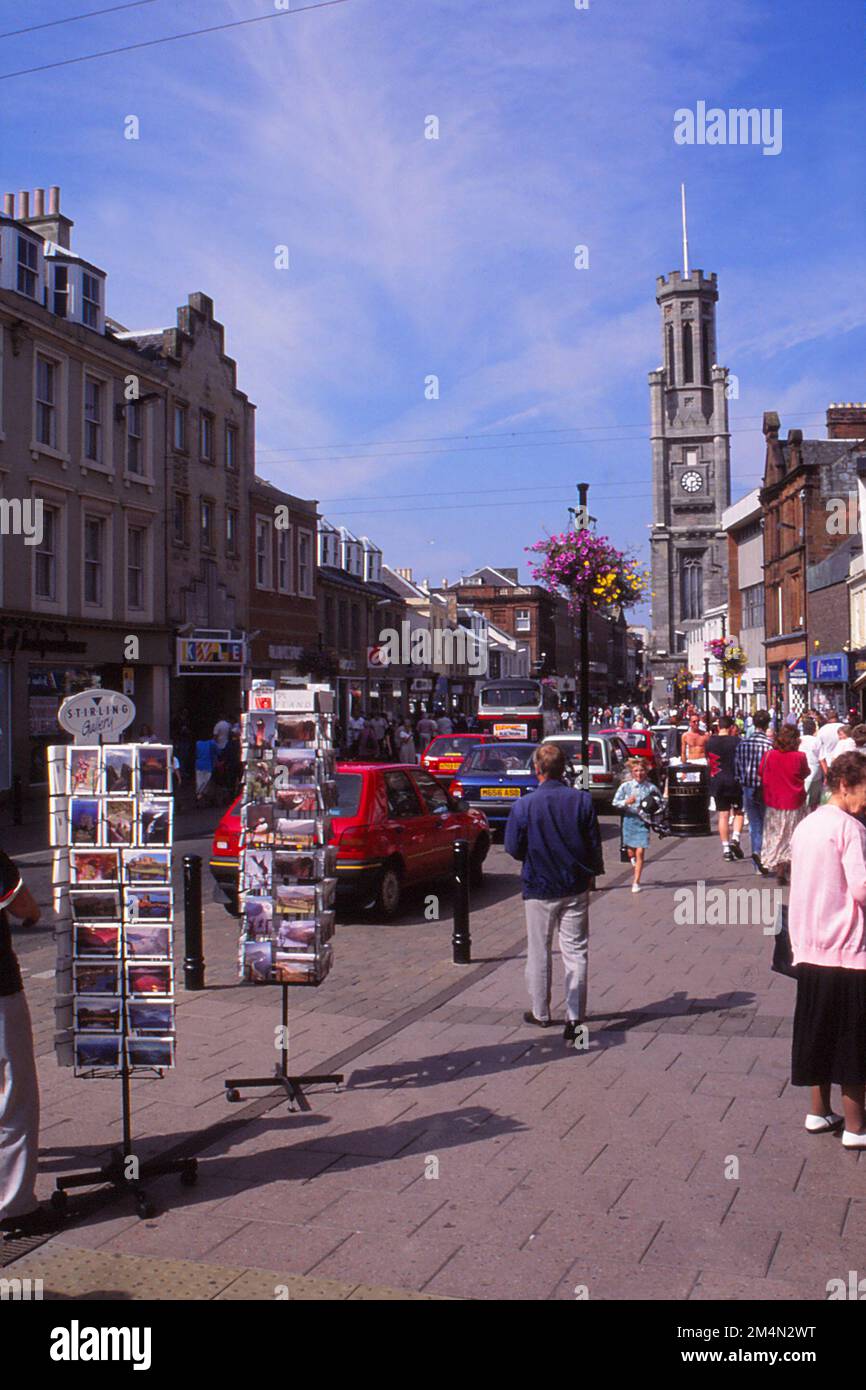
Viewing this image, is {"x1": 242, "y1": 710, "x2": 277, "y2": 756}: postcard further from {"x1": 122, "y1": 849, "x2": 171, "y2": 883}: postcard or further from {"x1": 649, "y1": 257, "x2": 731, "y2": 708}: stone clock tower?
{"x1": 649, "y1": 257, "x2": 731, "y2": 708}: stone clock tower

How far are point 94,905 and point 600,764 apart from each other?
1784 centimetres

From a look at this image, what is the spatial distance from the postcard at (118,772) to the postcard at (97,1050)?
109 cm

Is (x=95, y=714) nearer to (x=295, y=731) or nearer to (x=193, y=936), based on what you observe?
(x=193, y=936)

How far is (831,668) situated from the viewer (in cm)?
3741

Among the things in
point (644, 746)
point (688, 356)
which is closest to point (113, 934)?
point (644, 746)

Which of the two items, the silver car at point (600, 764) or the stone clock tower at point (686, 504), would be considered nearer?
the silver car at point (600, 764)

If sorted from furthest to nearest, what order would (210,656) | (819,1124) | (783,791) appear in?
(210,656) < (783,791) < (819,1124)

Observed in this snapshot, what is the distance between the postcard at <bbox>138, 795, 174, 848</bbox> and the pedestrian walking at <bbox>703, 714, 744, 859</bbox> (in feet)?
36.5

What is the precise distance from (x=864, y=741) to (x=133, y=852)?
9721 mm

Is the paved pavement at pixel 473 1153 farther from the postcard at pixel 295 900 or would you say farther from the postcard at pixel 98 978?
the postcard at pixel 295 900

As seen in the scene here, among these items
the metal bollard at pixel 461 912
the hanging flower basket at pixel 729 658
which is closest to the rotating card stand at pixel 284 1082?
the metal bollard at pixel 461 912

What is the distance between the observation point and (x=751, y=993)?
879 cm

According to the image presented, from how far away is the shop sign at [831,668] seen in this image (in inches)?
1414
